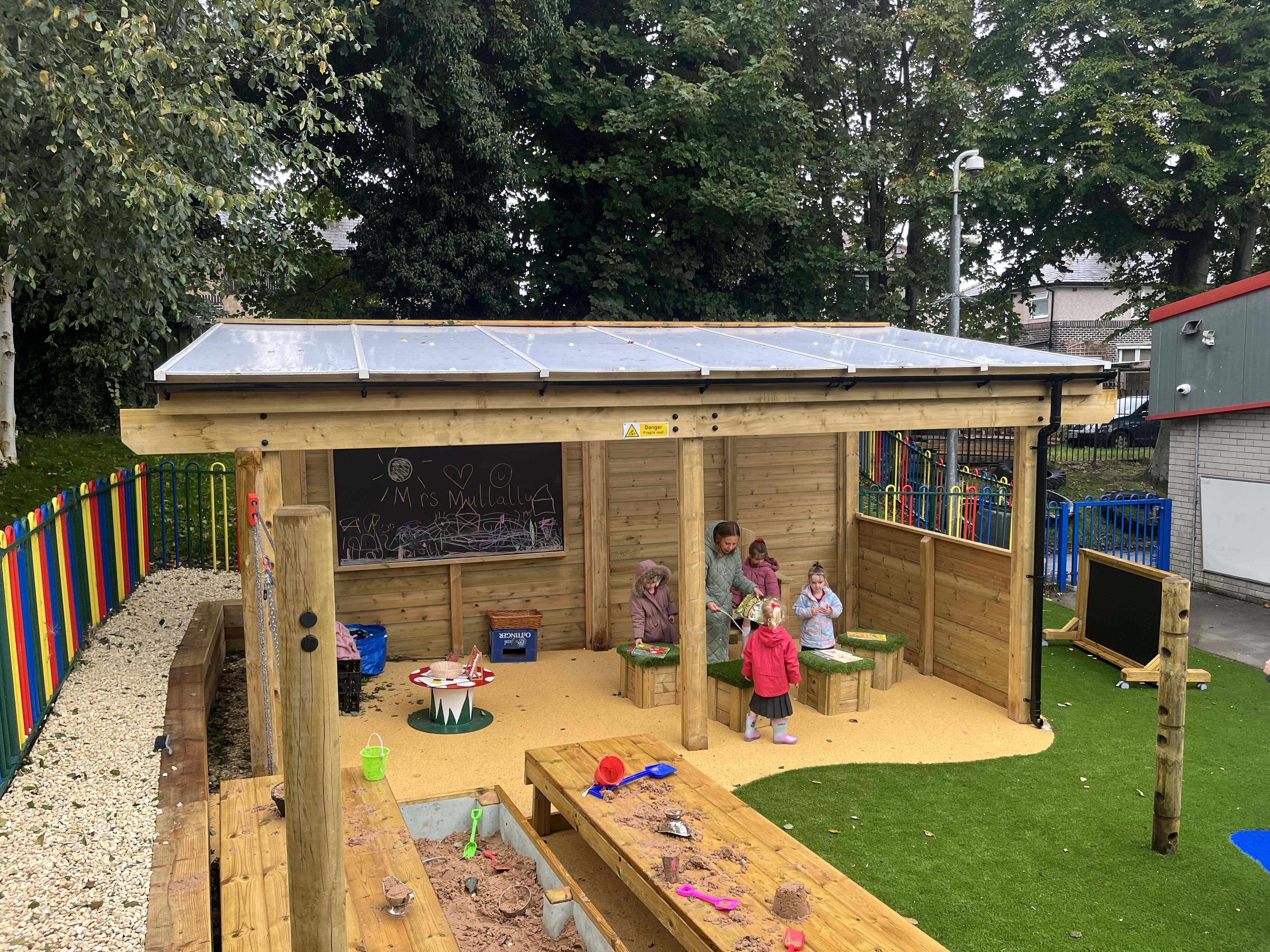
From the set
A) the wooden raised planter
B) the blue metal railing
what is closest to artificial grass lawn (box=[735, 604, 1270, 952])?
the wooden raised planter

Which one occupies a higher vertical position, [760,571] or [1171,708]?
[760,571]

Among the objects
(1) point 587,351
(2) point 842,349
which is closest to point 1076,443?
(2) point 842,349

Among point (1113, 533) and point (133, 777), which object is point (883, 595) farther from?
point (133, 777)

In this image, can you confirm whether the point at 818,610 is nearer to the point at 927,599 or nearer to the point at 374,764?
the point at 927,599

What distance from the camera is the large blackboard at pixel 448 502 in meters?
9.87

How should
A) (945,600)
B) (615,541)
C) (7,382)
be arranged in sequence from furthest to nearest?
(7,382) → (615,541) → (945,600)

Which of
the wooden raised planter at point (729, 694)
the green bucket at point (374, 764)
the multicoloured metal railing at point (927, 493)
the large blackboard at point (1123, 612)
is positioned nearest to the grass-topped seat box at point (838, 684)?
the wooden raised planter at point (729, 694)

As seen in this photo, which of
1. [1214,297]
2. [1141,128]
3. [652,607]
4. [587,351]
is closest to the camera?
[587,351]

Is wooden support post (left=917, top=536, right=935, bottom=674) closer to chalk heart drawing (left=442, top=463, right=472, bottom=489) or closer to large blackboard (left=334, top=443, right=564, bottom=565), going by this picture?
large blackboard (left=334, top=443, right=564, bottom=565)

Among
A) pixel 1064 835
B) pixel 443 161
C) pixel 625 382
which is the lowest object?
pixel 1064 835

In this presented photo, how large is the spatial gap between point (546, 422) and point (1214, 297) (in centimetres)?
1122

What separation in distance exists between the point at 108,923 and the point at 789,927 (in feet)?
9.87

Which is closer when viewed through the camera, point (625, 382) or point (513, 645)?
point (625, 382)

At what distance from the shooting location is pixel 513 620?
34.2 ft
